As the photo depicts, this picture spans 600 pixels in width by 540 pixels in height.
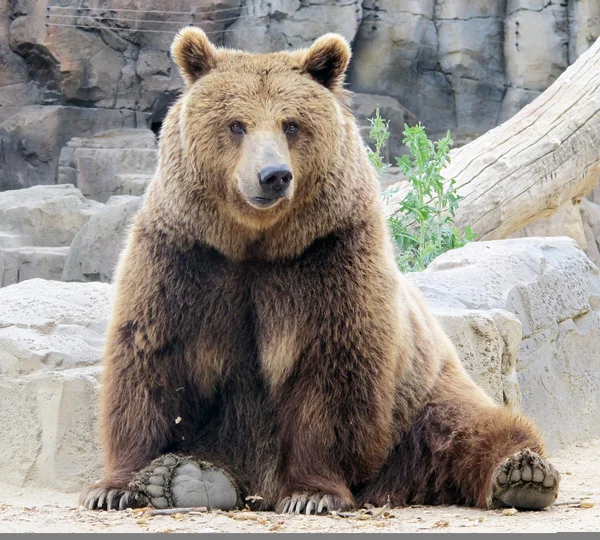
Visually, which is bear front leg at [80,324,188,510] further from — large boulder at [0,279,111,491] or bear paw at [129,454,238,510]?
large boulder at [0,279,111,491]

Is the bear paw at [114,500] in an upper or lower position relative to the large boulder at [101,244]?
lower

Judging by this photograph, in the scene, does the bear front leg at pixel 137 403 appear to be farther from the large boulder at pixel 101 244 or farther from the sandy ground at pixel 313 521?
the large boulder at pixel 101 244

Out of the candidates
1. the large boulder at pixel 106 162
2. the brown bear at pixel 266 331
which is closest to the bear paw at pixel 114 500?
the brown bear at pixel 266 331

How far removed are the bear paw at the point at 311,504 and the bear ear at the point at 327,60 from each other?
1.71m

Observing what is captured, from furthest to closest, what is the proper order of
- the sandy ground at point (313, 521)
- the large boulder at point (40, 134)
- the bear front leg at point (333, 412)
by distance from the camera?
the large boulder at point (40, 134) → the bear front leg at point (333, 412) → the sandy ground at point (313, 521)

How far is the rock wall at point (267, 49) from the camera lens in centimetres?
1531

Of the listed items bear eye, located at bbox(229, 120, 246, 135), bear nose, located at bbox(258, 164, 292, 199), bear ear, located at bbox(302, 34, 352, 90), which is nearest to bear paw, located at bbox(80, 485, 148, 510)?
bear nose, located at bbox(258, 164, 292, 199)

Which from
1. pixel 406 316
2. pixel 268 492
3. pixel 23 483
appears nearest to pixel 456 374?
pixel 406 316

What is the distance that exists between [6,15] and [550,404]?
39.3 ft

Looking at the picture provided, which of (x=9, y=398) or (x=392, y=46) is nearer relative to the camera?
(x=9, y=398)

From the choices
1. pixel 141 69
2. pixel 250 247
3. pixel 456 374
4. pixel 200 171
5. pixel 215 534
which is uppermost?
pixel 141 69

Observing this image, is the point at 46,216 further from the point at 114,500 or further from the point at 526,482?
the point at 526,482

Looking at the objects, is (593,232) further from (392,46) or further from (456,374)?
(456,374)

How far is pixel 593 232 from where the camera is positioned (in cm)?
1535
